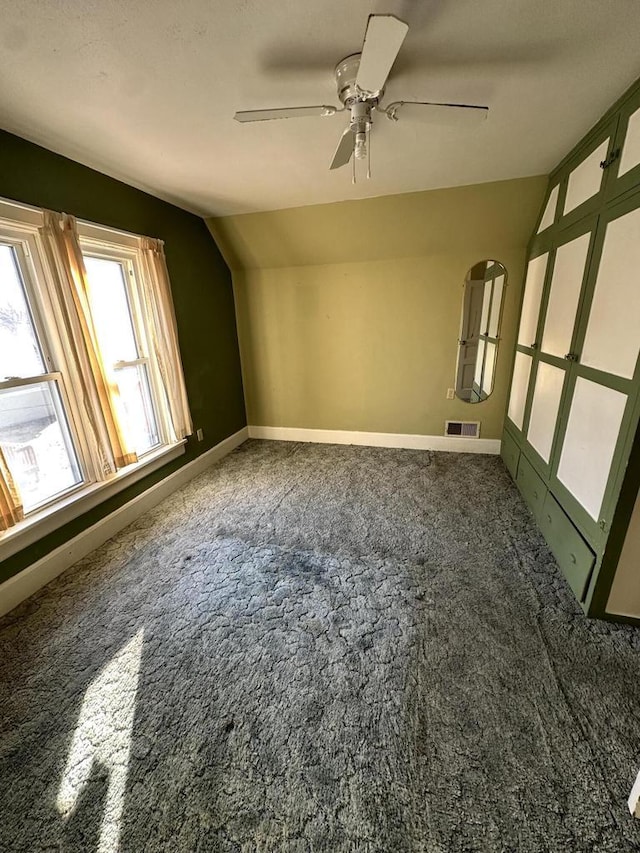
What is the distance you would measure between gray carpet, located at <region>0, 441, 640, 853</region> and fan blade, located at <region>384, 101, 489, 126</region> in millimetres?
2238

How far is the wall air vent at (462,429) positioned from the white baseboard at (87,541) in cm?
260

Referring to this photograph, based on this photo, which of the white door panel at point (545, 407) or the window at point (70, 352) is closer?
the window at point (70, 352)

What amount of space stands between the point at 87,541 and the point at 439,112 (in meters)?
3.06

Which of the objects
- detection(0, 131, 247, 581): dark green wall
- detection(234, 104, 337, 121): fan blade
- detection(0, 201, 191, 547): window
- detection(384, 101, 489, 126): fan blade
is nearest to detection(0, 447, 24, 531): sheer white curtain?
detection(0, 201, 191, 547): window

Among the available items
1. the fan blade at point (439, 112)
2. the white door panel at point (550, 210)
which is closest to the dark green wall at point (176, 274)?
the fan blade at point (439, 112)

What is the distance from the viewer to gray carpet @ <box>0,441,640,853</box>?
1.02 m

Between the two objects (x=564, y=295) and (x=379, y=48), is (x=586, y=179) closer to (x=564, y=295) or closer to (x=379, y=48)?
(x=564, y=295)

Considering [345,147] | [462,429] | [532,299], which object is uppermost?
[345,147]

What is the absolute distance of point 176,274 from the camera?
2936 mm

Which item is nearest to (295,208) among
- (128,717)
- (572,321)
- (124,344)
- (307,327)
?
(307,327)

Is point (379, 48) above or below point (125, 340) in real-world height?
above

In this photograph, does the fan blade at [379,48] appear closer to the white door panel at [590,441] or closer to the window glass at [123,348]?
the white door panel at [590,441]

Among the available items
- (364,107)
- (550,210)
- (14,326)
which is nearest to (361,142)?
(364,107)

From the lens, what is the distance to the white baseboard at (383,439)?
3588 millimetres
